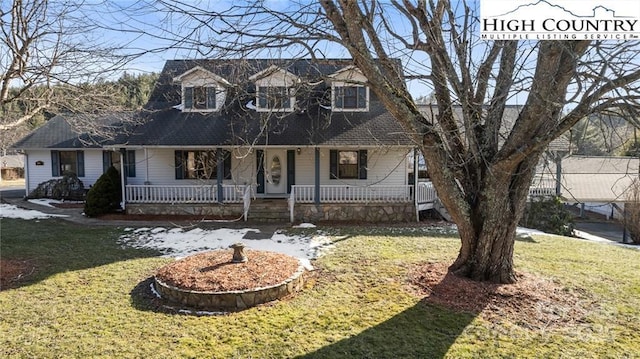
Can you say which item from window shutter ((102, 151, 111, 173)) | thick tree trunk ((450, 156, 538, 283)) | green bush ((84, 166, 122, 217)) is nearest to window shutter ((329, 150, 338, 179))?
green bush ((84, 166, 122, 217))

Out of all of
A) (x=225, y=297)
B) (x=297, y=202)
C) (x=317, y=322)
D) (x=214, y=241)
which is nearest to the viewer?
(x=317, y=322)

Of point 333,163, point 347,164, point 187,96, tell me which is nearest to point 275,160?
point 333,163

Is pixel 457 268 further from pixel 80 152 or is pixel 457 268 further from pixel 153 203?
pixel 80 152

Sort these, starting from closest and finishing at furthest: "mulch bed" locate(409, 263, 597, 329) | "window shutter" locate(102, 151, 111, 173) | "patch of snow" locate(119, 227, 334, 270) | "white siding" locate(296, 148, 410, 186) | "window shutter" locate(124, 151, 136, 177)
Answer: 1. "mulch bed" locate(409, 263, 597, 329)
2. "patch of snow" locate(119, 227, 334, 270)
3. "white siding" locate(296, 148, 410, 186)
4. "window shutter" locate(124, 151, 136, 177)
5. "window shutter" locate(102, 151, 111, 173)

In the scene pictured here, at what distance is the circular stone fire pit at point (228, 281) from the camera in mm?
5605

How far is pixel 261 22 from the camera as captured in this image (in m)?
6.07

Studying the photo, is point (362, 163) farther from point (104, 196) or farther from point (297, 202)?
point (104, 196)

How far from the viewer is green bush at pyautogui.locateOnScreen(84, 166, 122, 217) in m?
13.3

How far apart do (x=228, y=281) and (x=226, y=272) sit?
1.32 ft

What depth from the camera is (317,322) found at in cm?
502

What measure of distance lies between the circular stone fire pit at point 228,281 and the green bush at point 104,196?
26.5ft

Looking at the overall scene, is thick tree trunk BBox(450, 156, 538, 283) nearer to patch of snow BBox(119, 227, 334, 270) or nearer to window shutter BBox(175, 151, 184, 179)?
patch of snow BBox(119, 227, 334, 270)

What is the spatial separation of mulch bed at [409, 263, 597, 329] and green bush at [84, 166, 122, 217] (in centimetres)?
1148

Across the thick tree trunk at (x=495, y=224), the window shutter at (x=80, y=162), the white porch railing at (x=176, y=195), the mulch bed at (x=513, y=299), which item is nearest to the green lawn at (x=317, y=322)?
the mulch bed at (x=513, y=299)
